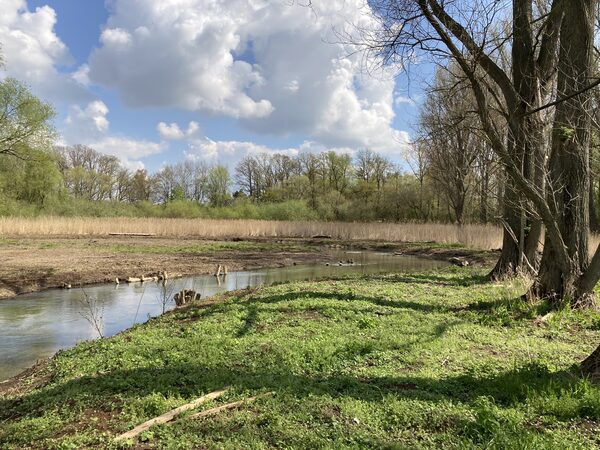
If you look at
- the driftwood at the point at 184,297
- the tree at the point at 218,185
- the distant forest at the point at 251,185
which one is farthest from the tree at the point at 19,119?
the tree at the point at 218,185

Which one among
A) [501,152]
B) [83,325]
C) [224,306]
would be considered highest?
[501,152]

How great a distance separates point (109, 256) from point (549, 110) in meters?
16.7

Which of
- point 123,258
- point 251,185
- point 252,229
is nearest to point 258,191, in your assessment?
point 251,185

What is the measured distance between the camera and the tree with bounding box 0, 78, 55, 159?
24062 mm

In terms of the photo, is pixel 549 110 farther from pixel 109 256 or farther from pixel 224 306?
pixel 109 256

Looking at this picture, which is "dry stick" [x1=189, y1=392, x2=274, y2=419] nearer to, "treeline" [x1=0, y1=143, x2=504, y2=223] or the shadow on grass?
the shadow on grass

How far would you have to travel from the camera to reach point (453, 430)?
3.38 meters

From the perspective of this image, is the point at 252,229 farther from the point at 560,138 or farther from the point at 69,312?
the point at 560,138

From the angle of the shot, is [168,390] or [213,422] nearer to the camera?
[213,422]

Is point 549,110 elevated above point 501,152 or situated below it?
above

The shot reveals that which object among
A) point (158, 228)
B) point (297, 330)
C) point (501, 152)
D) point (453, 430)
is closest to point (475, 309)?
point (501, 152)

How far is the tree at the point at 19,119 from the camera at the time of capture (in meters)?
24.1

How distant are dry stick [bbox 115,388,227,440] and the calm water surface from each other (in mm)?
3750

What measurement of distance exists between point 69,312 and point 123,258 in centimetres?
842
